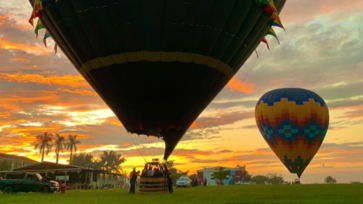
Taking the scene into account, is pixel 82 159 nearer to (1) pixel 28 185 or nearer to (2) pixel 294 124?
(2) pixel 294 124

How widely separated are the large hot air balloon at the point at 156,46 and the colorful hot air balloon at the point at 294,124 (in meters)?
19.9

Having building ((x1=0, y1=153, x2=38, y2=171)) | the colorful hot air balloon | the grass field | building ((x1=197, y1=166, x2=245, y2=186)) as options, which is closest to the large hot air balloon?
the grass field

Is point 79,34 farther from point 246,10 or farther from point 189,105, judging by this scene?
point 246,10

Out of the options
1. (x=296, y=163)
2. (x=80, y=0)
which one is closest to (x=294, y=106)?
(x=296, y=163)

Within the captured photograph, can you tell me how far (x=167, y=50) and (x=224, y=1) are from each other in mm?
2698

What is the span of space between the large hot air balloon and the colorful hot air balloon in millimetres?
19915

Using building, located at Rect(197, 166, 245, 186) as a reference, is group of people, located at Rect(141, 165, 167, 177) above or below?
below

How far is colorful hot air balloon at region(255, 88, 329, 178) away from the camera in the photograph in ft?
107

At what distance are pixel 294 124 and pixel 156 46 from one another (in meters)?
23.5

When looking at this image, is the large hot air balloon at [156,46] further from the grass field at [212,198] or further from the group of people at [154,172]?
the group of people at [154,172]

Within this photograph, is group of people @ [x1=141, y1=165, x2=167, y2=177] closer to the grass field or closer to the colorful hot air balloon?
the grass field

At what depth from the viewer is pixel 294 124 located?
32344mm

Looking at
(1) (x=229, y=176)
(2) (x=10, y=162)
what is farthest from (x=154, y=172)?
(1) (x=229, y=176)

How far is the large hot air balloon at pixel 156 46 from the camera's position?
39.3 feet
